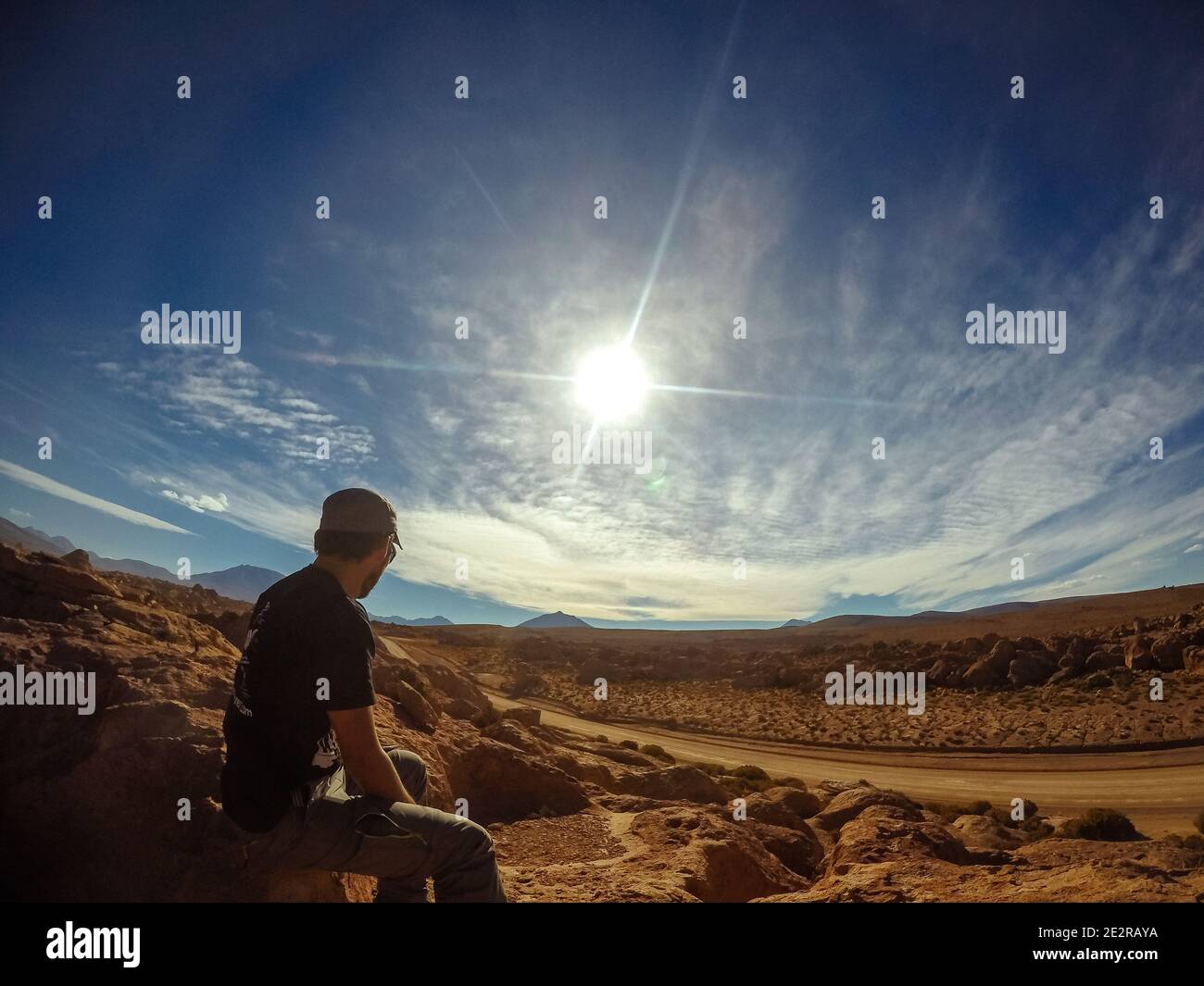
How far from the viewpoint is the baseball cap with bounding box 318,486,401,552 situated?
2.62m

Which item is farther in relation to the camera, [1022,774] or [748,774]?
[1022,774]

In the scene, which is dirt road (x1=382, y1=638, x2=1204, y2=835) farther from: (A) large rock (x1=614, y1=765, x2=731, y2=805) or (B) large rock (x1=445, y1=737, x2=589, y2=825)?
(B) large rock (x1=445, y1=737, x2=589, y2=825)

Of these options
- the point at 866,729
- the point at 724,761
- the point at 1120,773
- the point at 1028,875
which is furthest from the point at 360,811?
the point at 866,729

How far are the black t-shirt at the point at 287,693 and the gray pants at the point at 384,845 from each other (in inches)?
5.1

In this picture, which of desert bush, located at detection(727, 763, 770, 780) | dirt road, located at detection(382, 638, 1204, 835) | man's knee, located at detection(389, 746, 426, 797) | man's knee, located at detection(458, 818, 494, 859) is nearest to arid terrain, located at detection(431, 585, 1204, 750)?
dirt road, located at detection(382, 638, 1204, 835)

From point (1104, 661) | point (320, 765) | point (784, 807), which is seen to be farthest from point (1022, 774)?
point (320, 765)

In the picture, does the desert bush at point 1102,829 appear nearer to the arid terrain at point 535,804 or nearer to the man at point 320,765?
the arid terrain at point 535,804

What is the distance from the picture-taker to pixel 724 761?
22812 millimetres

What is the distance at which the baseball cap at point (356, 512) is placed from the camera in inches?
103

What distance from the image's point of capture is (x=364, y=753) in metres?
2.26

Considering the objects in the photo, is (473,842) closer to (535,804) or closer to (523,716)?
(535,804)

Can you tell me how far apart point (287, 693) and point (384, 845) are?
2.37ft

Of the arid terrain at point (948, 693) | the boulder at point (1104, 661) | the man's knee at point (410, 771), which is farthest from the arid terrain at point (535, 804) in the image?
the boulder at point (1104, 661)
